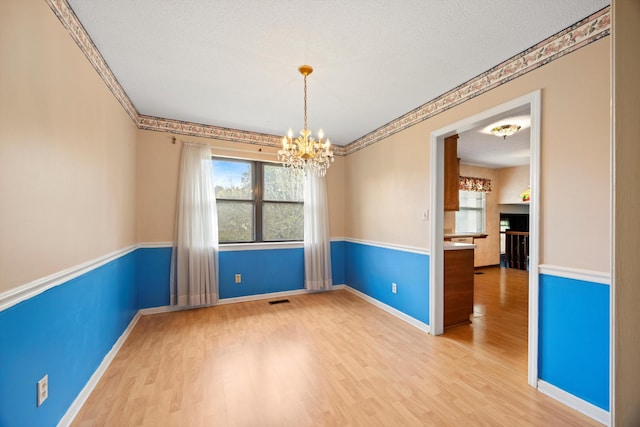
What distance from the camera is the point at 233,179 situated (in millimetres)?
Result: 3979

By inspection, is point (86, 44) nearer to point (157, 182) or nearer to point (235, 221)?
point (157, 182)

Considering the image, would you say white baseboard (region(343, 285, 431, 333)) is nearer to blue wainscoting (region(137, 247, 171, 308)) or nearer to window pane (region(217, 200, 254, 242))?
window pane (region(217, 200, 254, 242))

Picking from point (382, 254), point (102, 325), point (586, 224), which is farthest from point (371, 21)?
point (102, 325)

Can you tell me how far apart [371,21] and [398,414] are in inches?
101

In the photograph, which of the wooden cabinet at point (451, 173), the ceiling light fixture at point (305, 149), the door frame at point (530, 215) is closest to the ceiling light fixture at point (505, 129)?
the wooden cabinet at point (451, 173)

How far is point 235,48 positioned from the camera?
76.4 inches

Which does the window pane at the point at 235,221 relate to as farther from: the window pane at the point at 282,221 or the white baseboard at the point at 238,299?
the white baseboard at the point at 238,299

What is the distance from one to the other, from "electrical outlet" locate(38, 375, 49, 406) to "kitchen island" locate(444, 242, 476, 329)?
335 cm

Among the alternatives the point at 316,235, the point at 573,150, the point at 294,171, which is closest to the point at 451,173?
the point at 573,150

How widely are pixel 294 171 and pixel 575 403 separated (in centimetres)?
269

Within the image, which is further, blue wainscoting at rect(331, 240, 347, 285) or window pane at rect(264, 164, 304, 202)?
blue wainscoting at rect(331, 240, 347, 285)

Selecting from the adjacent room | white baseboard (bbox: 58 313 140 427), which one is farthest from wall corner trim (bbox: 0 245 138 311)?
white baseboard (bbox: 58 313 140 427)

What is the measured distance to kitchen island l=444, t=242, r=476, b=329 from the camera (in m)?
3.03

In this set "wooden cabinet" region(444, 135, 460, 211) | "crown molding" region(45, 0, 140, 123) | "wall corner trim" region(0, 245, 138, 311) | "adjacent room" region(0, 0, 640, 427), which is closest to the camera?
"wall corner trim" region(0, 245, 138, 311)
